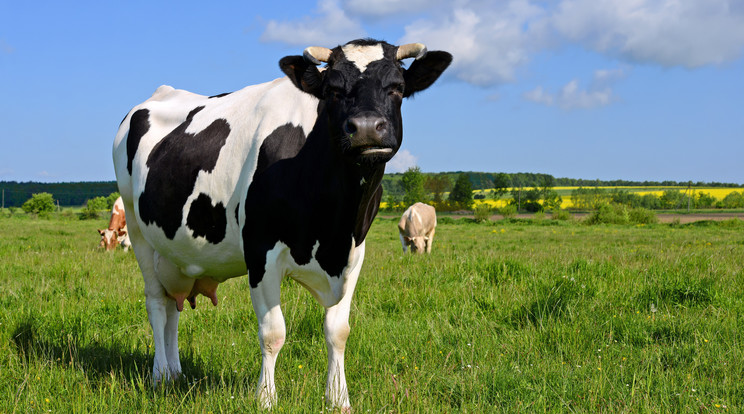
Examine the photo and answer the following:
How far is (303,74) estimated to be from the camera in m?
3.27

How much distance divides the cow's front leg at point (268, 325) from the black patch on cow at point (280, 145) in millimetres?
691

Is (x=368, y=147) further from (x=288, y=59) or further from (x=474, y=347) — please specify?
(x=474, y=347)

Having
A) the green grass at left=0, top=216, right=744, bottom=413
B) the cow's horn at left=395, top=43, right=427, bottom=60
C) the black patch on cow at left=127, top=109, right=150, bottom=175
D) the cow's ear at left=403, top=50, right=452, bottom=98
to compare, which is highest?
the cow's horn at left=395, top=43, right=427, bottom=60

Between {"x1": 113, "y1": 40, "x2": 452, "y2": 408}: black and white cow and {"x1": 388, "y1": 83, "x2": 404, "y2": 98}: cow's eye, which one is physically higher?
{"x1": 388, "y1": 83, "x2": 404, "y2": 98}: cow's eye

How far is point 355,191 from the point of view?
329cm

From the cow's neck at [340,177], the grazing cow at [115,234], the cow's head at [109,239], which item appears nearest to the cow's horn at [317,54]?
the cow's neck at [340,177]

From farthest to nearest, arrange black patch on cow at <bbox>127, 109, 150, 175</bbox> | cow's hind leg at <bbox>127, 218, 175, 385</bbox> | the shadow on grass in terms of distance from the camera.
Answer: black patch on cow at <bbox>127, 109, 150, 175</bbox> → cow's hind leg at <bbox>127, 218, 175, 385</bbox> → the shadow on grass

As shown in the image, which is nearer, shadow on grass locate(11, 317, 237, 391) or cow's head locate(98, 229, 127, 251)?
shadow on grass locate(11, 317, 237, 391)

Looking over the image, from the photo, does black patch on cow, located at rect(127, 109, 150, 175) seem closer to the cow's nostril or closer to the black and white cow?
the black and white cow

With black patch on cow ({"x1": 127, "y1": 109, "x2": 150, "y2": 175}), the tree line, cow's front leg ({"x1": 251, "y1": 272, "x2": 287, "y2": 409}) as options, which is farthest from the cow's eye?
the tree line

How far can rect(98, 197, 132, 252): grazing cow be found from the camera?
620 inches

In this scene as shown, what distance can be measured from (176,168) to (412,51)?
202 centimetres

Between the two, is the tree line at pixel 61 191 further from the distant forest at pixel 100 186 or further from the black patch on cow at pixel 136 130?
the black patch on cow at pixel 136 130

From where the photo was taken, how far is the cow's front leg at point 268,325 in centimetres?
337
